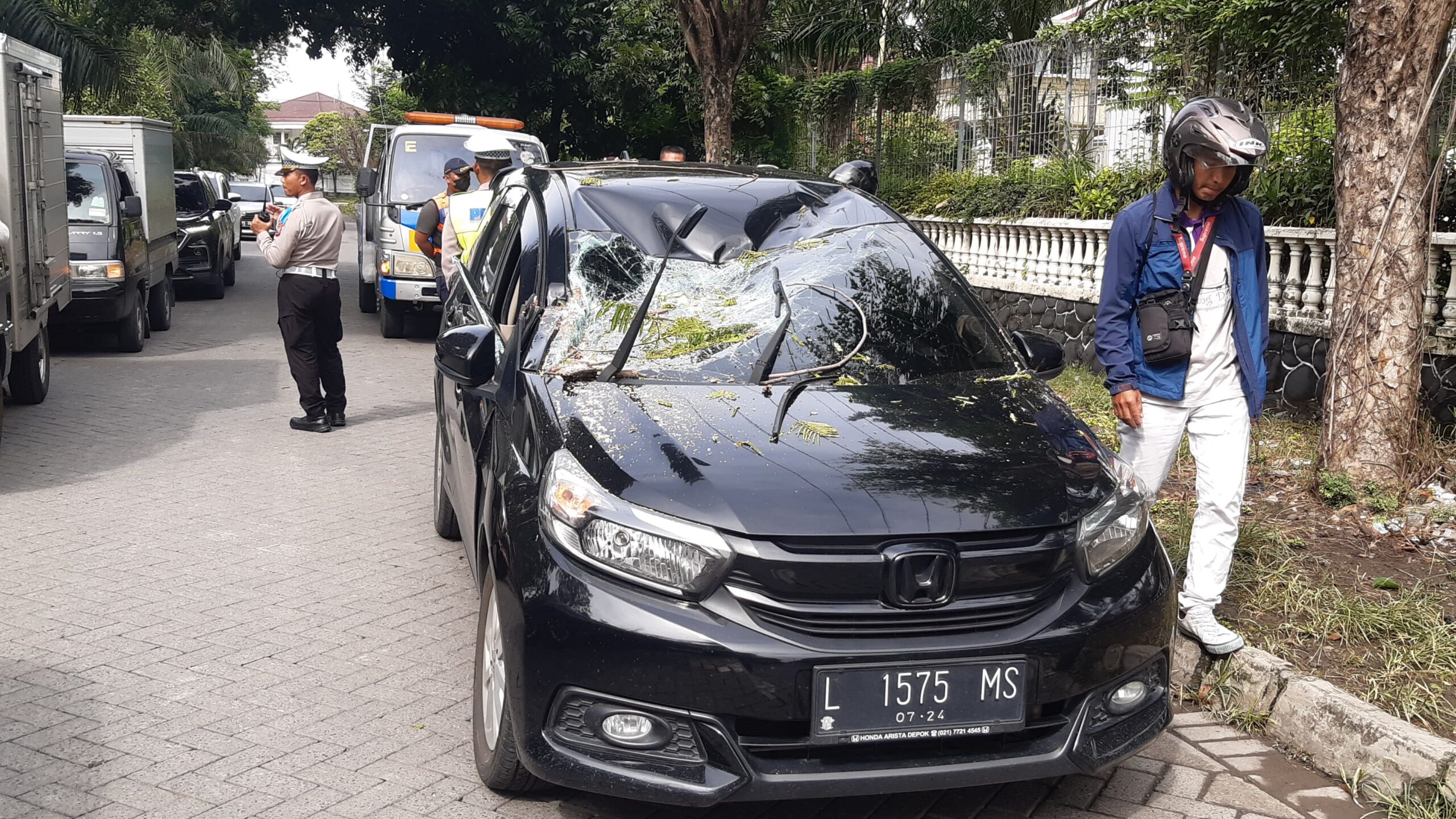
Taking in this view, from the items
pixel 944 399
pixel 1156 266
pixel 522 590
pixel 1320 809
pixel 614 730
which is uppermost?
pixel 1156 266

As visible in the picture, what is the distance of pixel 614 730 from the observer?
3.09 meters

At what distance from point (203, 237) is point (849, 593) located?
56.6ft

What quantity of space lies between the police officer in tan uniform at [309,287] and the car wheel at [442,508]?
123 inches

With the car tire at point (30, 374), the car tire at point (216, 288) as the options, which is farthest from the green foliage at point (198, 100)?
the car tire at point (30, 374)

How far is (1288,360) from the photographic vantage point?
8281 millimetres

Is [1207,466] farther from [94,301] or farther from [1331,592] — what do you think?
[94,301]

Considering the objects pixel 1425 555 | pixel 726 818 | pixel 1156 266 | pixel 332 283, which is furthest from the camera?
pixel 332 283

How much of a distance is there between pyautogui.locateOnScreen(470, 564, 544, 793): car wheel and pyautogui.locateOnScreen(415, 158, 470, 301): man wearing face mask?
274 inches

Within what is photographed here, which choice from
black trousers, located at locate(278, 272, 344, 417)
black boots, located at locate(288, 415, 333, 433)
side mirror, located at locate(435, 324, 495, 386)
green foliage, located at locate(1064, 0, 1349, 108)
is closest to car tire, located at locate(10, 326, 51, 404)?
black trousers, located at locate(278, 272, 344, 417)

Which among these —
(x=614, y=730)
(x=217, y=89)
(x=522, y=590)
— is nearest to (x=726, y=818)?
(x=614, y=730)

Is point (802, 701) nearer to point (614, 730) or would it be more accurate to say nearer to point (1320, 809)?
point (614, 730)

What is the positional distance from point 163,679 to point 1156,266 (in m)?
3.59

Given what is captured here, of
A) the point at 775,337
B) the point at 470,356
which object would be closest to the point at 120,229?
the point at 470,356

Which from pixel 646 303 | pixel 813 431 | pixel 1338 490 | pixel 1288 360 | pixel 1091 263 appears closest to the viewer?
pixel 813 431
